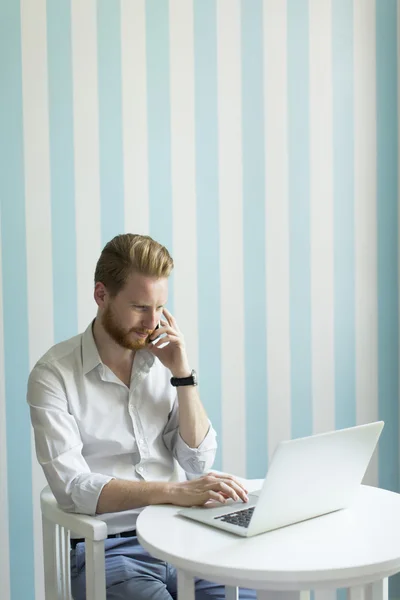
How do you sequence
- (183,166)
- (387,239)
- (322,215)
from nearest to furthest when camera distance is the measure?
(183,166) < (322,215) < (387,239)

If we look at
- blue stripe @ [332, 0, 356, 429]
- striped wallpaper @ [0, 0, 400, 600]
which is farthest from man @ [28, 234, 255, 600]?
blue stripe @ [332, 0, 356, 429]

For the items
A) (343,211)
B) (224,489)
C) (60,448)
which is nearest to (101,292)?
(60,448)

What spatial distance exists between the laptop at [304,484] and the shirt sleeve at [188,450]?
0.33 metres

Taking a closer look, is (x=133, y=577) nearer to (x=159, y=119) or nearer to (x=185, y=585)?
(x=185, y=585)

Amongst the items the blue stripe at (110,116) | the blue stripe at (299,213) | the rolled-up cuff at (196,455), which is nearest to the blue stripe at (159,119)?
the blue stripe at (110,116)

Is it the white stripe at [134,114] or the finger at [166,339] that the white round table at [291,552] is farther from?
the white stripe at [134,114]

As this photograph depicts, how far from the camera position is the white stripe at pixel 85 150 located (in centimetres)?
264

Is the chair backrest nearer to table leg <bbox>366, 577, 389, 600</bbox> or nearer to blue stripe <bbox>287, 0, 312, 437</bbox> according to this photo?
table leg <bbox>366, 577, 389, 600</bbox>

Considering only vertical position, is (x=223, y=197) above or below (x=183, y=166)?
below

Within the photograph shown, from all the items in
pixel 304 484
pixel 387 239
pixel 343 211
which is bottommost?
pixel 304 484

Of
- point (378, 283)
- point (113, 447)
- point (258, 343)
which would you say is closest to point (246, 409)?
point (258, 343)

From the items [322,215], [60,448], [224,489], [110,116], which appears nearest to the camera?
[224,489]

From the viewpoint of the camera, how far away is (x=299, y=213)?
9.97 feet

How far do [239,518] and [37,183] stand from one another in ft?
4.48
